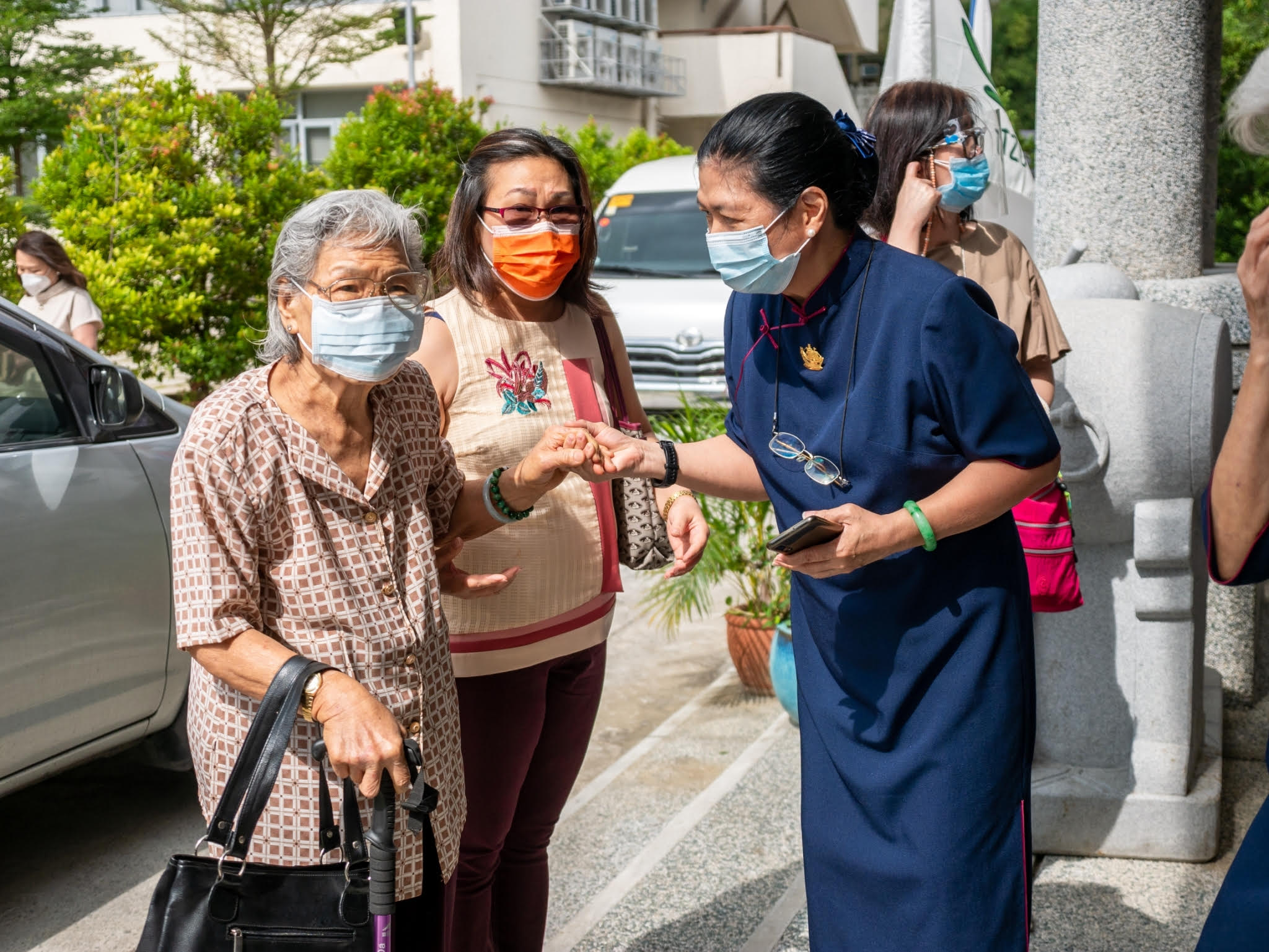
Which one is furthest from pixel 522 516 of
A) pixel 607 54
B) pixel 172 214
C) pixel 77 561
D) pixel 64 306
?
pixel 607 54

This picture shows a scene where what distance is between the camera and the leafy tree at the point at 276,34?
24031 millimetres

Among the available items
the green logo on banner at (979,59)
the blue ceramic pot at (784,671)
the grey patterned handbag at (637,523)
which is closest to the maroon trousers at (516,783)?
the grey patterned handbag at (637,523)

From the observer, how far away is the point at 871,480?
7.54 ft

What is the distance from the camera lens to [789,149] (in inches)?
89.9

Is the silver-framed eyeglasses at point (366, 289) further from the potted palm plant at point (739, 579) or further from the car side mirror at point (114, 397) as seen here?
the potted palm plant at point (739, 579)

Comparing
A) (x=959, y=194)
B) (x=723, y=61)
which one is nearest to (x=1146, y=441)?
(x=959, y=194)

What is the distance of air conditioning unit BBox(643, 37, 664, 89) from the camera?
29.0 m

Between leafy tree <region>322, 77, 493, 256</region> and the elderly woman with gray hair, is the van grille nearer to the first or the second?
leafy tree <region>322, 77, 493, 256</region>

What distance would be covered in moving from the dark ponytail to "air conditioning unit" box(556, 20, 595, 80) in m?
25.3

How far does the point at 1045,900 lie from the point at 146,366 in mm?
8582

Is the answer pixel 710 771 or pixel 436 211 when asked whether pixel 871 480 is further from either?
pixel 436 211

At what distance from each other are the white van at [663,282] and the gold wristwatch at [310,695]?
8373 millimetres

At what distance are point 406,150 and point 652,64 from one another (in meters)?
18.2

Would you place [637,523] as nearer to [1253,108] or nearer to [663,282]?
[1253,108]
